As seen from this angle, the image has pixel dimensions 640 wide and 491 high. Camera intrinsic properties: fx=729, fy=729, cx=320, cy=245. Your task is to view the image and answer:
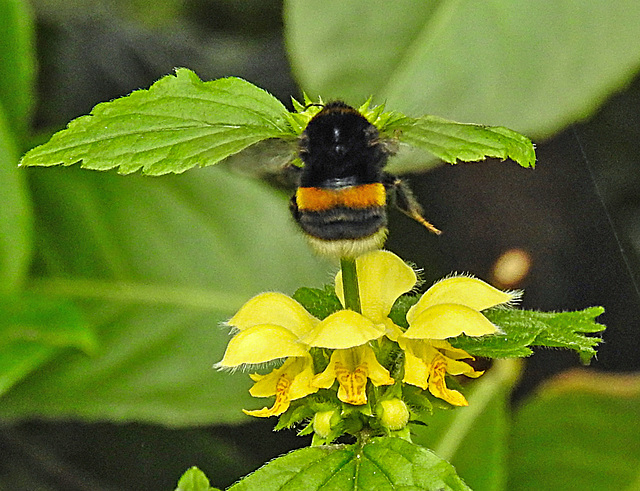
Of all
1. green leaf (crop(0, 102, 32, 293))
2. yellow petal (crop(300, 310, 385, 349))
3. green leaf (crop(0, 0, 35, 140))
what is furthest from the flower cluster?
green leaf (crop(0, 0, 35, 140))

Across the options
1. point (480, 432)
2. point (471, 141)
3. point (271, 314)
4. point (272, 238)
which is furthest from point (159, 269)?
point (471, 141)

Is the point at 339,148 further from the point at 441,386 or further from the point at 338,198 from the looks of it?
the point at 441,386

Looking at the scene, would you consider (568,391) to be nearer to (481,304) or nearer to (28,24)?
(481,304)

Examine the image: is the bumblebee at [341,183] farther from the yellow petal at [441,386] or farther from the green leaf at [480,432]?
the green leaf at [480,432]

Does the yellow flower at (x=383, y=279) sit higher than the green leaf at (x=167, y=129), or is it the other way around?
the green leaf at (x=167, y=129)

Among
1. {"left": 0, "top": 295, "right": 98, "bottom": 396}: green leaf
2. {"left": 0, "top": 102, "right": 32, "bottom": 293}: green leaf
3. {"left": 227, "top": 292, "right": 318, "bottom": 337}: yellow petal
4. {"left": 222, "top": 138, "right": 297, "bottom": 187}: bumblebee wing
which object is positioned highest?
{"left": 0, "top": 102, "right": 32, "bottom": 293}: green leaf

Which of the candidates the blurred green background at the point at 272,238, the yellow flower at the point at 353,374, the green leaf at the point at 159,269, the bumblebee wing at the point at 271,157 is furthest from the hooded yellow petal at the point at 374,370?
the green leaf at the point at 159,269

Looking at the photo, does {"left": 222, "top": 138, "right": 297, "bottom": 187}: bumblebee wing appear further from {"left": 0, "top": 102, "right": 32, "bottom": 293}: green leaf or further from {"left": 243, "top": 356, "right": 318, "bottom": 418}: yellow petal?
{"left": 0, "top": 102, "right": 32, "bottom": 293}: green leaf
